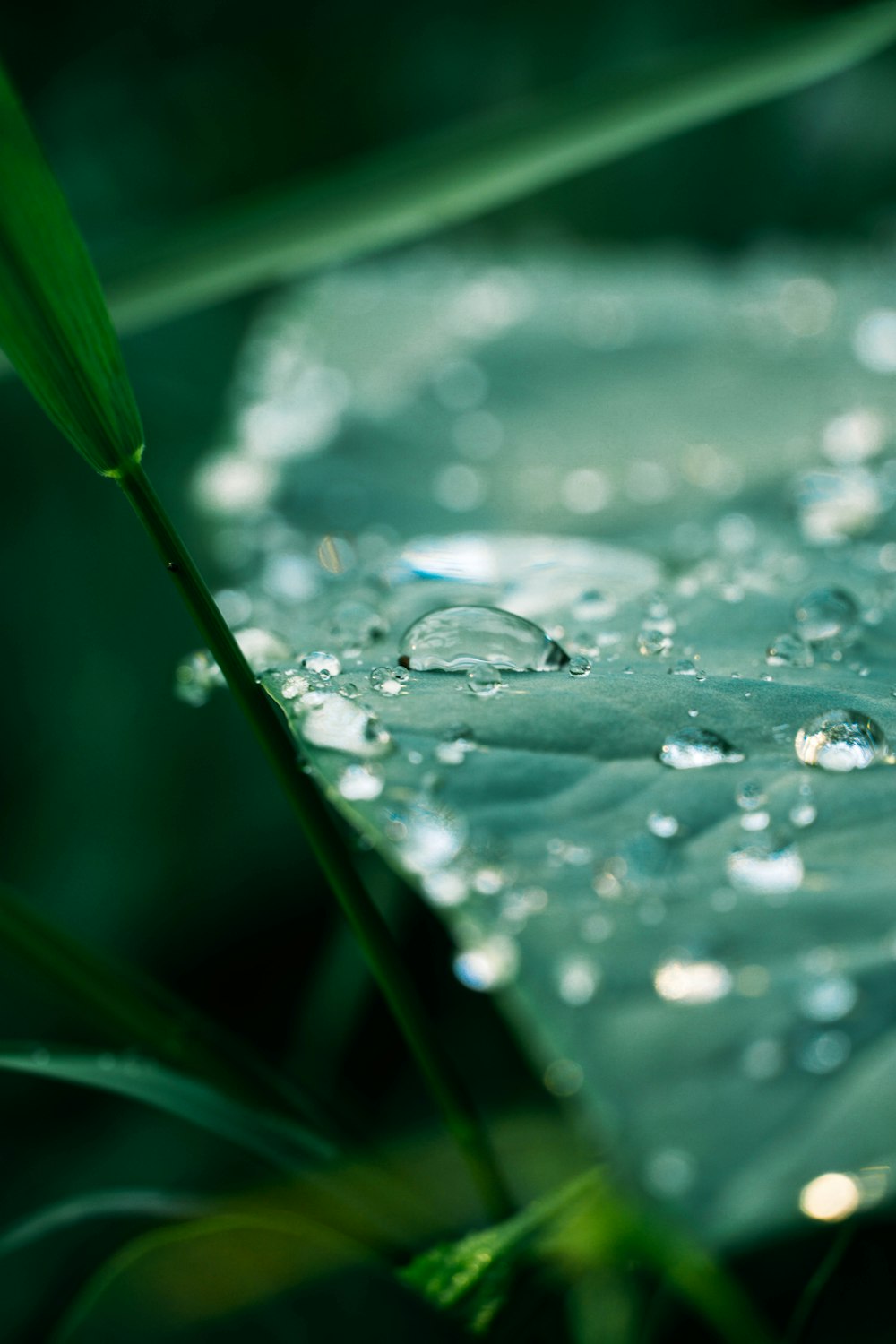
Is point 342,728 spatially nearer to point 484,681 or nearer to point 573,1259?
point 484,681

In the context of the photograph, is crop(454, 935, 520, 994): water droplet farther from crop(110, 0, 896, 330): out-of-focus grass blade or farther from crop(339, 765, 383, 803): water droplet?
crop(110, 0, 896, 330): out-of-focus grass blade

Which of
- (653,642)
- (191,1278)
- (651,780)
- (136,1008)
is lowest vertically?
(191,1278)

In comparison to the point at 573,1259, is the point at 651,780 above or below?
above

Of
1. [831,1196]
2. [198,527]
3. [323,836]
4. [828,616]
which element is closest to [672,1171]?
[831,1196]

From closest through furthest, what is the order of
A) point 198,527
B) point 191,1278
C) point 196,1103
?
point 196,1103
point 191,1278
point 198,527

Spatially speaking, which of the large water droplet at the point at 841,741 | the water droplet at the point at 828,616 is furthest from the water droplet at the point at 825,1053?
the water droplet at the point at 828,616

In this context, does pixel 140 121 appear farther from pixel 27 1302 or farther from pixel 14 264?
pixel 27 1302

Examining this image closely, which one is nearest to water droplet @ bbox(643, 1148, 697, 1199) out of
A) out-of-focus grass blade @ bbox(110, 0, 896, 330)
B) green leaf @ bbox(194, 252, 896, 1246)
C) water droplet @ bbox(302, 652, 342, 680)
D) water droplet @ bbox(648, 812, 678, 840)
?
green leaf @ bbox(194, 252, 896, 1246)
